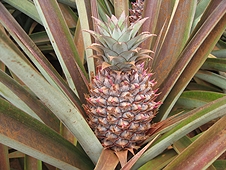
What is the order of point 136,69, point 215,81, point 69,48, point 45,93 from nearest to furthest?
1. point 45,93
2. point 136,69
3. point 69,48
4. point 215,81

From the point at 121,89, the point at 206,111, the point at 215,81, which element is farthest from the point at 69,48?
the point at 215,81

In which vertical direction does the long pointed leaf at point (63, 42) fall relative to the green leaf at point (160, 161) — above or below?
above

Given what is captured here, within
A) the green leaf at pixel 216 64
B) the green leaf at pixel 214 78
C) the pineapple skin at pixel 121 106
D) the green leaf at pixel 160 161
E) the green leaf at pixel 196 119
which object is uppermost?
the green leaf at pixel 216 64

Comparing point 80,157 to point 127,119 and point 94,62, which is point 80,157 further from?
point 94,62

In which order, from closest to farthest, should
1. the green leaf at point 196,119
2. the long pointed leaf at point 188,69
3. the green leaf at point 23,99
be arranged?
the green leaf at point 196,119, the green leaf at point 23,99, the long pointed leaf at point 188,69

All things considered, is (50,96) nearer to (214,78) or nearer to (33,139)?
(33,139)

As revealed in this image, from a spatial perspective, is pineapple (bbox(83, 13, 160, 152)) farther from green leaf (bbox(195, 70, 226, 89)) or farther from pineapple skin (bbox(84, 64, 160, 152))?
green leaf (bbox(195, 70, 226, 89))

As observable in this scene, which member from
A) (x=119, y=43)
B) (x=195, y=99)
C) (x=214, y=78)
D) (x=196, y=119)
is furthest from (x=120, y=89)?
(x=214, y=78)

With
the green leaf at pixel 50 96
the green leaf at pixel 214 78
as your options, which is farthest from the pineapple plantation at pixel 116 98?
the green leaf at pixel 214 78

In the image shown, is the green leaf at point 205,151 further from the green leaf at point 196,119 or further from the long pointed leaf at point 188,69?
the long pointed leaf at point 188,69

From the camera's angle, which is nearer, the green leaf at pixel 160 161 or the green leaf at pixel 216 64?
the green leaf at pixel 160 161
